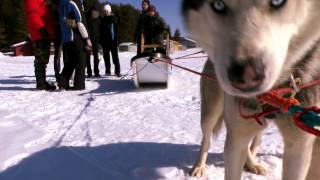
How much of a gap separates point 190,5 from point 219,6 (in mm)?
255

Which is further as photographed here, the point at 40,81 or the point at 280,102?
the point at 40,81

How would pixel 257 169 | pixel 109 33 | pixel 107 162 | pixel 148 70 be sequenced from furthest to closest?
pixel 109 33
pixel 148 70
pixel 107 162
pixel 257 169

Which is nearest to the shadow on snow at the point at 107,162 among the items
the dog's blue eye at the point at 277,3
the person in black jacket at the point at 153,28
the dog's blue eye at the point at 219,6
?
the dog's blue eye at the point at 219,6

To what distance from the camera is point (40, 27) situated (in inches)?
208

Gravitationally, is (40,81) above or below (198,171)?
above

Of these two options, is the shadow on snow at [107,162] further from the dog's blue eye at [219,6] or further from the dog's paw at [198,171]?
the dog's blue eye at [219,6]

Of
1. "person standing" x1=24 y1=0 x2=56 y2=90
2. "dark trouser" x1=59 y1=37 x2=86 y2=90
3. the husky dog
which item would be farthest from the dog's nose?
"person standing" x1=24 y1=0 x2=56 y2=90

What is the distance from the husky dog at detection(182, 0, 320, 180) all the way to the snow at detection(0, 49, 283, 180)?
65 centimetres

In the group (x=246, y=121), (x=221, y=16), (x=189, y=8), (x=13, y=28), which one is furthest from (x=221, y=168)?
(x=13, y=28)

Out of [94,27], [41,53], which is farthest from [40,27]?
[94,27]

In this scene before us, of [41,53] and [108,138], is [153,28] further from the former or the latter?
[108,138]

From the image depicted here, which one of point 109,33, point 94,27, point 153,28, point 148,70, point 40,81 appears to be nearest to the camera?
point 148,70

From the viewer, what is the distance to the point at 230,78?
1.14m

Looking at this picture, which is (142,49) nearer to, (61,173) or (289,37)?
(61,173)
